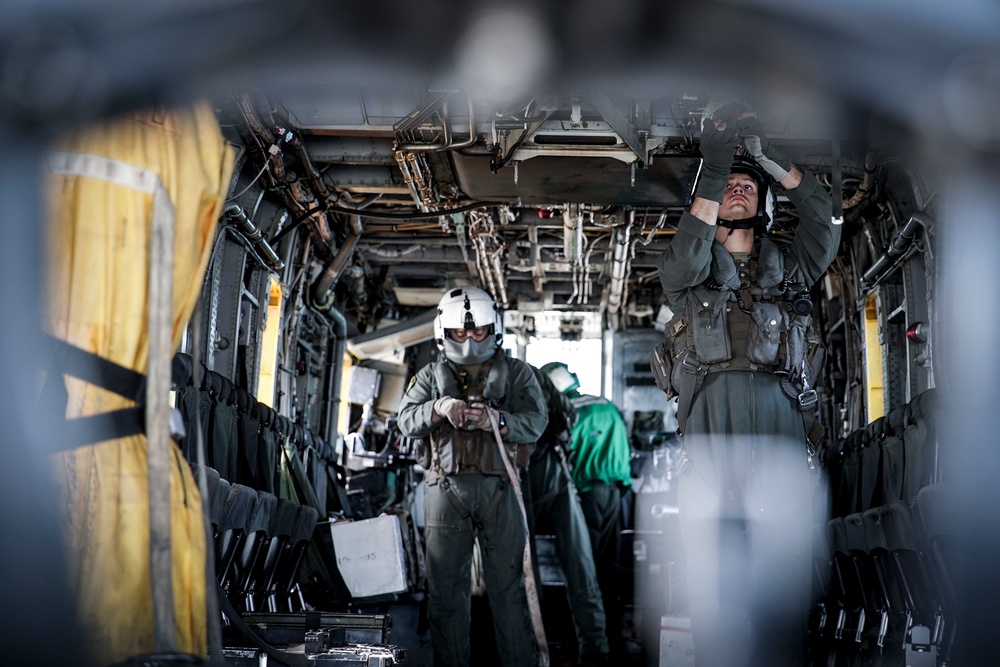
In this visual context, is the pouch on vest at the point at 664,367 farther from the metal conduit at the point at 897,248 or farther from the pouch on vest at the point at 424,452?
the pouch on vest at the point at 424,452

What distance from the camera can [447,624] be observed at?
586 cm

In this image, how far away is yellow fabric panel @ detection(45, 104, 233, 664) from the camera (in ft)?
6.47

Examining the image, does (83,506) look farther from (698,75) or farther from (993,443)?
(993,443)

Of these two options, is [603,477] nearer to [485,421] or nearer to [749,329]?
[485,421]

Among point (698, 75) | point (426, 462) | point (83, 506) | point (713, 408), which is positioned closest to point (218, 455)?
point (426, 462)

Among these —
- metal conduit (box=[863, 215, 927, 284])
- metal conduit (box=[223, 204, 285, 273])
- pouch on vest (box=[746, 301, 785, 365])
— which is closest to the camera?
pouch on vest (box=[746, 301, 785, 365])

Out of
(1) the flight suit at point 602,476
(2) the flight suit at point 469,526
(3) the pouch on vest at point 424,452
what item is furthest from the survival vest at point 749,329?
(1) the flight suit at point 602,476

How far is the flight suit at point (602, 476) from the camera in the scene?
8516mm

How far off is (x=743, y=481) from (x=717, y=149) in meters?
1.35

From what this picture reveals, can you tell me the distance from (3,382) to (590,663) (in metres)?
5.44

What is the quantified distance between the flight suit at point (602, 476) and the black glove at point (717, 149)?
4.79 metres

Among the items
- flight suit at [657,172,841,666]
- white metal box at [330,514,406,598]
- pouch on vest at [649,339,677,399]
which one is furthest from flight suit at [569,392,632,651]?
flight suit at [657,172,841,666]

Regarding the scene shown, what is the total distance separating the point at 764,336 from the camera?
13.7 ft

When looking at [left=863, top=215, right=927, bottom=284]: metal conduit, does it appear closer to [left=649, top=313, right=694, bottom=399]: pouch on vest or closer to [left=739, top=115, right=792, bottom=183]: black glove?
[left=739, top=115, right=792, bottom=183]: black glove
